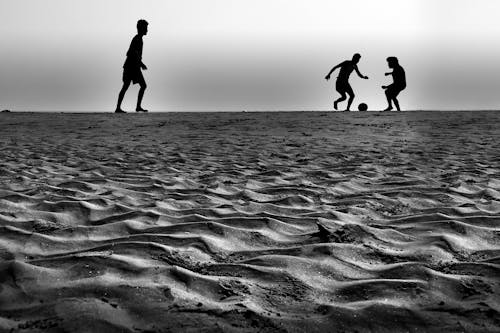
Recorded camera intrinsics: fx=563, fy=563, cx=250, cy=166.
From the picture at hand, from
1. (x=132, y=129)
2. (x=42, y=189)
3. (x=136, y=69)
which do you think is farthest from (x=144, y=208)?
(x=136, y=69)

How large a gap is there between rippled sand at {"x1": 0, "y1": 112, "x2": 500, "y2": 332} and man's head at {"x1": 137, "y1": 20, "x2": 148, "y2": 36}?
22.7ft

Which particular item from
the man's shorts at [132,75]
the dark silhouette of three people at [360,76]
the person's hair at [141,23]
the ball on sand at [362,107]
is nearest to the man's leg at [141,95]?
the man's shorts at [132,75]

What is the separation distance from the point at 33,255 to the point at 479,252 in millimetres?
2045

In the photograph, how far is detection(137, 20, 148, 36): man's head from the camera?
12.9 m

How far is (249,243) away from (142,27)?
1096 centimetres

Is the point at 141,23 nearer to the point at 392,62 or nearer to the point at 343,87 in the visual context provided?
the point at 343,87

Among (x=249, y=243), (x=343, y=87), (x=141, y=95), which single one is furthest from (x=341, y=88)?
(x=249, y=243)

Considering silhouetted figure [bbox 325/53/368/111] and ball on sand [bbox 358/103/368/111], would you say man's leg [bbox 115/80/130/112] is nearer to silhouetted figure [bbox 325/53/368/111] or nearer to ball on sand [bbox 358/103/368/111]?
silhouetted figure [bbox 325/53/368/111]

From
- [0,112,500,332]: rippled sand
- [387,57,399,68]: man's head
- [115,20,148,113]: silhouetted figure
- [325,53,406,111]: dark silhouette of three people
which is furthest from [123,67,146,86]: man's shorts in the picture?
[387,57,399,68]: man's head

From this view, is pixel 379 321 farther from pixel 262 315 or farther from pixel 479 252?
pixel 479 252

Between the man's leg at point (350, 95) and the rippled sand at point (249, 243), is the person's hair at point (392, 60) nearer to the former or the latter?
the man's leg at point (350, 95)

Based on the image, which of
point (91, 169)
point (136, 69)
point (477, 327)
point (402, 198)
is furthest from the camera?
point (136, 69)

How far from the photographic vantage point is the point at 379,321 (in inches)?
72.1

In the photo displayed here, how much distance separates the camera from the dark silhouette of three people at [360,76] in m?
15.7
